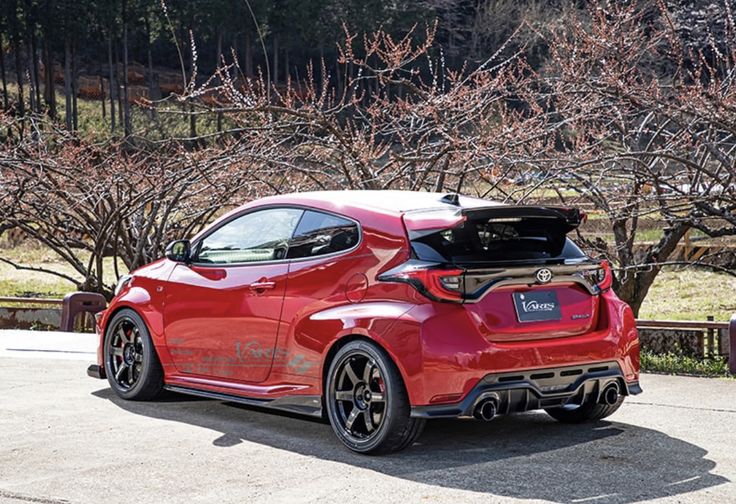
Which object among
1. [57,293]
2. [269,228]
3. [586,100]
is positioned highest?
[586,100]

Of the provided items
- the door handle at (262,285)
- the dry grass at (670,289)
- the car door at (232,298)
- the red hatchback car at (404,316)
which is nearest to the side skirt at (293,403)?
the red hatchback car at (404,316)

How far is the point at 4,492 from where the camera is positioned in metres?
5.94

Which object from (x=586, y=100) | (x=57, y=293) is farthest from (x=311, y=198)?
(x=57, y=293)

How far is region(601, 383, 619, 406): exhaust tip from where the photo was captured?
705cm

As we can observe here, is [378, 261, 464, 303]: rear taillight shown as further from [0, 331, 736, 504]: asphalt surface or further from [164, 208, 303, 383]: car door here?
[164, 208, 303, 383]: car door

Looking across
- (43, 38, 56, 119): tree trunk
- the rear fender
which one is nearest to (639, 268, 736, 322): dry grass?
the rear fender

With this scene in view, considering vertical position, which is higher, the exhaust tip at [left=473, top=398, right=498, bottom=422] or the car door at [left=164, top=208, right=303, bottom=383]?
the car door at [left=164, top=208, right=303, bottom=383]

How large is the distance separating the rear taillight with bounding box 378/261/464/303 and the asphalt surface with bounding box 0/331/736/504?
93 centimetres

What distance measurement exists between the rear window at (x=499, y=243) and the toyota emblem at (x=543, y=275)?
0.09 metres

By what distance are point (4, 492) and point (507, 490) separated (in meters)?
2.53

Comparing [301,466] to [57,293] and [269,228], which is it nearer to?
[269,228]

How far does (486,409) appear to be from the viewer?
6516 mm

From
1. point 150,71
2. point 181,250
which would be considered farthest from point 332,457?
point 150,71

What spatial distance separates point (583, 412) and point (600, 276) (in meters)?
0.99
